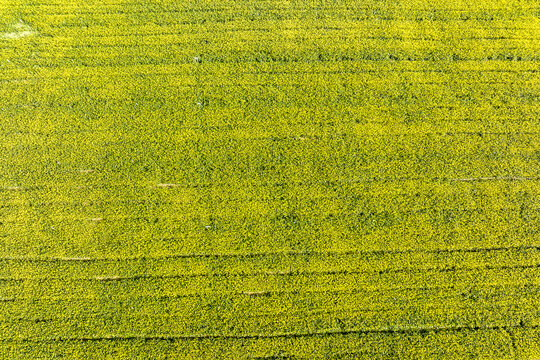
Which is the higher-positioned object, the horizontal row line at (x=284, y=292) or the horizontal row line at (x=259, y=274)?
the horizontal row line at (x=259, y=274)

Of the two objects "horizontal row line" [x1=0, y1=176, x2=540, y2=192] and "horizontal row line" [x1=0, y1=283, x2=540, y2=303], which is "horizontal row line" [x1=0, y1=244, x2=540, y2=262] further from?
"horizontal row line" [x1=0, y1=176, x2=540, y2=192]

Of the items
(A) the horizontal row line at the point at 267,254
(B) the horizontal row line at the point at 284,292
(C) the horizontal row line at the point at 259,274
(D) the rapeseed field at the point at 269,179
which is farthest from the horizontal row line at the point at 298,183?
(B) the horizontal row line at the point at 284,292

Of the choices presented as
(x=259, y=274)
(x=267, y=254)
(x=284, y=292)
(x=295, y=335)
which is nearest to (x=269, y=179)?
(x=267, y=254)

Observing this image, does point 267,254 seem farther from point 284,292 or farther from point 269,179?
point 269,179

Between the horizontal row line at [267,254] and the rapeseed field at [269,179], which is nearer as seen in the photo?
the rapeseed field at [269,179]

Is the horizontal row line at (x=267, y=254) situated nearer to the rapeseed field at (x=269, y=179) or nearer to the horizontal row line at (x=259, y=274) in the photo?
the rapeseed field at (x=269, y=179)

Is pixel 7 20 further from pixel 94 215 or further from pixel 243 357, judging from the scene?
pixel 243 357

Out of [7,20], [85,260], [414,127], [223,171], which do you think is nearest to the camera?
Answer: [85,260]

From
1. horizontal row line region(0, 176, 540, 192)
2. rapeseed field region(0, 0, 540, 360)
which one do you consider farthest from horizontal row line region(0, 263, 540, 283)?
horizontal row line region(0, 176, 540, 192)

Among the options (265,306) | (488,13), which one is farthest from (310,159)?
(488,13)
